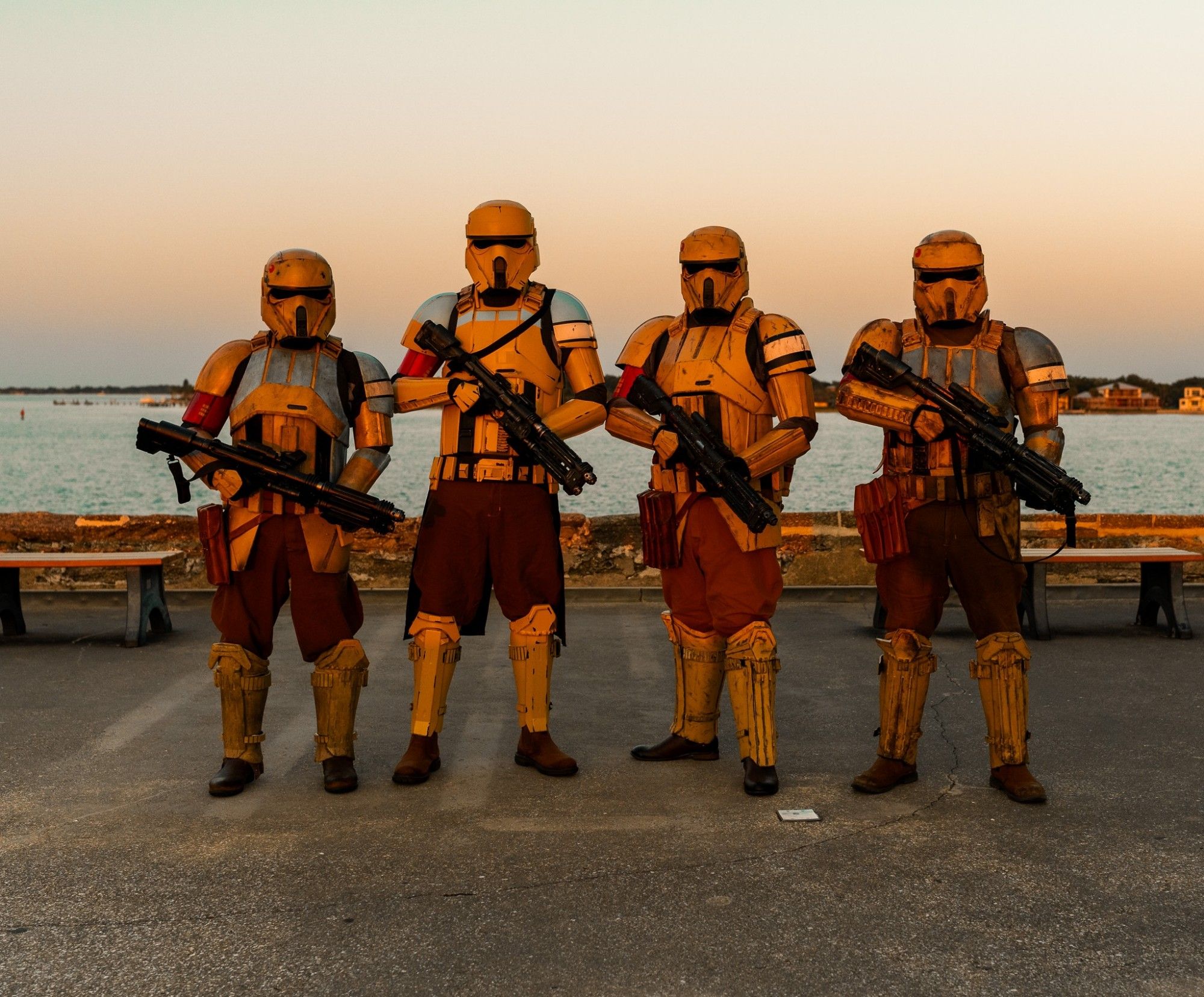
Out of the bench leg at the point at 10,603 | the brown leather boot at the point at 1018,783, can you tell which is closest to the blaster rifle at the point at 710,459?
the brown leather boot at the point at 1018,783

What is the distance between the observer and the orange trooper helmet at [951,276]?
16.6 feet

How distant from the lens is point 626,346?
5609 millimetres

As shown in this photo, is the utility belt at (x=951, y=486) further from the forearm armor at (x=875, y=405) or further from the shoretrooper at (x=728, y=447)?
the shoretrooper at (x=728, y=447)

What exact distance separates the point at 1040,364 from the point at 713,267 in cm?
138

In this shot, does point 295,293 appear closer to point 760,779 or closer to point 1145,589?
point 760,779

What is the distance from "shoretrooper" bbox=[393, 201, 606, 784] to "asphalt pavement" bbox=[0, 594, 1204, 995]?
0.44 metres

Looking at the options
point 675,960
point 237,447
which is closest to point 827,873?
point 675,960

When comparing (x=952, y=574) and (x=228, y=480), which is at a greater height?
(x=228, y=480)

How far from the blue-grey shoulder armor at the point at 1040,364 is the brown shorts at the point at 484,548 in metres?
2.01

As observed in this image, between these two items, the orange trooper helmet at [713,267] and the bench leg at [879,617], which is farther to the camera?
the bench leg at [879,617]

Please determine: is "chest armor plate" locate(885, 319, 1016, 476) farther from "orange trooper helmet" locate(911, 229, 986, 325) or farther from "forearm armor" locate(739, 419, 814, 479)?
"forearm armor" locate(739, 419, 814, 479)

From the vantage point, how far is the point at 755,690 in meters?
5.21

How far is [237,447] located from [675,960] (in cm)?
276

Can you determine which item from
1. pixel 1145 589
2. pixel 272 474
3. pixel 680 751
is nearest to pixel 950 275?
pixel 680 751
